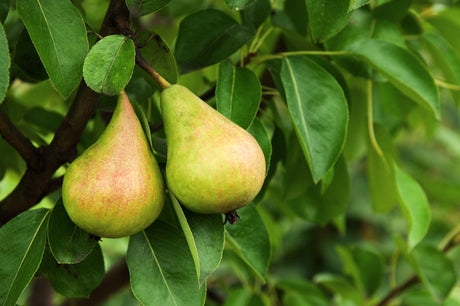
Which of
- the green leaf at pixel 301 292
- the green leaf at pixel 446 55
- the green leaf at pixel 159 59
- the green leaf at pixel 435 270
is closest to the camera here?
the green leaf at pixel 159 59

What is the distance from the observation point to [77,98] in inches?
28.1

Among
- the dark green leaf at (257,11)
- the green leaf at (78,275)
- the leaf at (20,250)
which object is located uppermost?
the dark green leaf at (257,11)

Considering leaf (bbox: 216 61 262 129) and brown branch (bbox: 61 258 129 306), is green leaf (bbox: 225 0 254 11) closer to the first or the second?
leaf (bbox: 216 61 262 129)

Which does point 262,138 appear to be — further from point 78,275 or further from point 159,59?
point 78,275

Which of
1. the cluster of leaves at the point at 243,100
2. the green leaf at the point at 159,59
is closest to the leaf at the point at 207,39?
the cluster of leaves at the point at 243,100

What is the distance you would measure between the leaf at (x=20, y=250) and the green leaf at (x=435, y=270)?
72 cm

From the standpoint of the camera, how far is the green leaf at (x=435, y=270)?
3.67ft

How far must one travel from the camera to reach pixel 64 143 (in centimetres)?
73

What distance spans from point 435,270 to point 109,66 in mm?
804

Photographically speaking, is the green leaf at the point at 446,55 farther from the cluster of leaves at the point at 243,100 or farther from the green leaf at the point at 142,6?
the green leaf at the point at 142,6

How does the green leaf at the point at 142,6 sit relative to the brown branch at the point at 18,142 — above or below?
above

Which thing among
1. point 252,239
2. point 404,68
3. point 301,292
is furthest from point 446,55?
point 301,292

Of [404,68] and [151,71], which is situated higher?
[151,71]

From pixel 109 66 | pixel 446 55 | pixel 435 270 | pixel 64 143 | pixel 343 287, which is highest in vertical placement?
pixel 109 66
